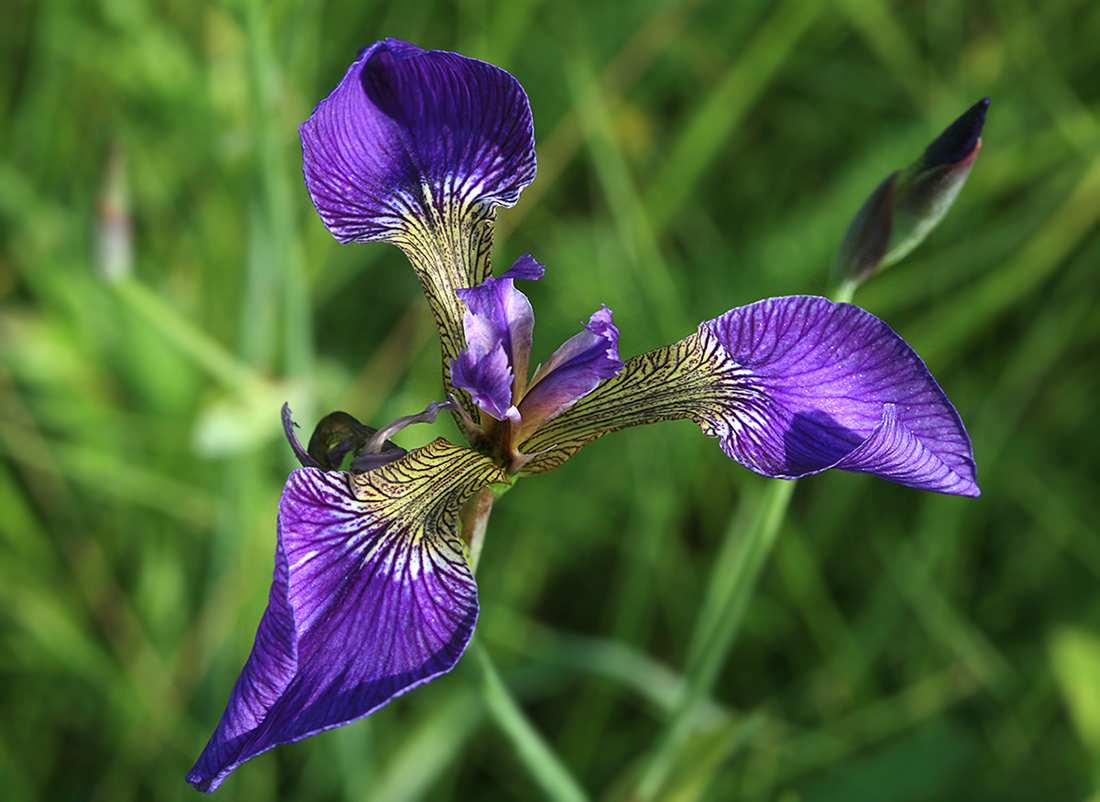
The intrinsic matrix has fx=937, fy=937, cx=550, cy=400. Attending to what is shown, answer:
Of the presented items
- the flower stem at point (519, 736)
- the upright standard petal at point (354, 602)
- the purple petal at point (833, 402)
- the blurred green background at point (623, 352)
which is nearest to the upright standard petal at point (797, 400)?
the purple petal at point (833, 402)

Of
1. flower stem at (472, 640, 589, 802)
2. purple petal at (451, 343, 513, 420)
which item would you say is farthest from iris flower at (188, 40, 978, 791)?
flower stem at (472, 640, 589, 802)

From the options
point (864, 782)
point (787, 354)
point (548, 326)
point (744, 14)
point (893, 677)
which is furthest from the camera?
point (744, 14)

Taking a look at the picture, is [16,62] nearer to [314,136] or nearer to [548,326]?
[548,326]

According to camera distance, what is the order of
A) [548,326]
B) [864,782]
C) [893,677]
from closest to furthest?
[864,782]
[893,677]
[548,326]

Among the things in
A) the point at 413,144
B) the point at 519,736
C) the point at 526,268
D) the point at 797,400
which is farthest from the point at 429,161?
the point at 519,736

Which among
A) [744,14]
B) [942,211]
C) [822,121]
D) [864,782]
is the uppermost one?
[744,14]

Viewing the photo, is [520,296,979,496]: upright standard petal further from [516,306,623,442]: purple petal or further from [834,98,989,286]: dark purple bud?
[834,98,989,286]: dark purple bud

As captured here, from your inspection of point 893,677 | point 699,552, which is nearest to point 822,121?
point 699,552
